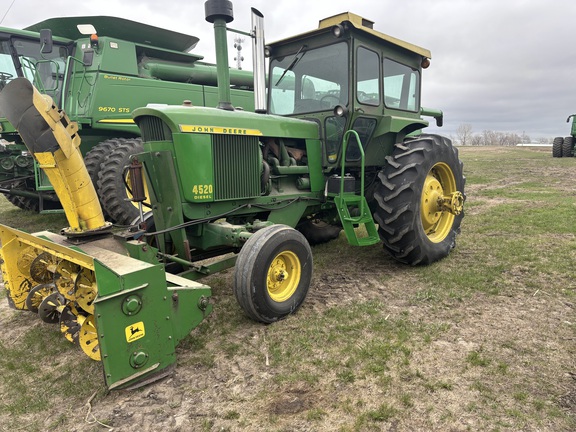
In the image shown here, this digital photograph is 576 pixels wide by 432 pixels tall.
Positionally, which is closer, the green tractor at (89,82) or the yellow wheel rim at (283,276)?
the yellow wheel rim at (283,276)

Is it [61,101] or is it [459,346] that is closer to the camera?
[459,346]

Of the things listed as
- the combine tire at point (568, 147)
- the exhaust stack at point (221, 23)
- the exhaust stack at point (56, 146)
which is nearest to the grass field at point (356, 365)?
the exhaust stack at point (56, 146)

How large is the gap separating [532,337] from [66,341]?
350 centimetres

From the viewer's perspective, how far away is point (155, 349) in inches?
102

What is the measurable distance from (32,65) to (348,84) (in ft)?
18.8

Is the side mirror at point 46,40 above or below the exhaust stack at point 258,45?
above

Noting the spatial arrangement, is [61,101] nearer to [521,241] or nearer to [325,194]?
[325,194]

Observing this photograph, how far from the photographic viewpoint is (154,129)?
352 centimetres

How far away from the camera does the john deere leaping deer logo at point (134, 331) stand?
2428mm

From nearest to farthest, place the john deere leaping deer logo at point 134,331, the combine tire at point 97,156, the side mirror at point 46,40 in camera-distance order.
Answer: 1. the john deere leaping deer logo at point 134,331
2. the side mirror at point 46,40
3. the combine tire at point 97,156

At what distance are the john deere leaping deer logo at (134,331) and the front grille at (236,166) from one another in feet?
4.75

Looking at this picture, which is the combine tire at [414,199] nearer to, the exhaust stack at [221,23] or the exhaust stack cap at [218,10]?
the exhaust stack at [221,23]

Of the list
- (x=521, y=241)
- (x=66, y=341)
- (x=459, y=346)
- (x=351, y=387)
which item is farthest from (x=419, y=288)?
(x=66, y=341)

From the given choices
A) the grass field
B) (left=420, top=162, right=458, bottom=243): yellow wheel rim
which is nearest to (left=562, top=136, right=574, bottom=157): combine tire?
(left=420, top=162, right=458, bottom=243): yellow wheel rim
